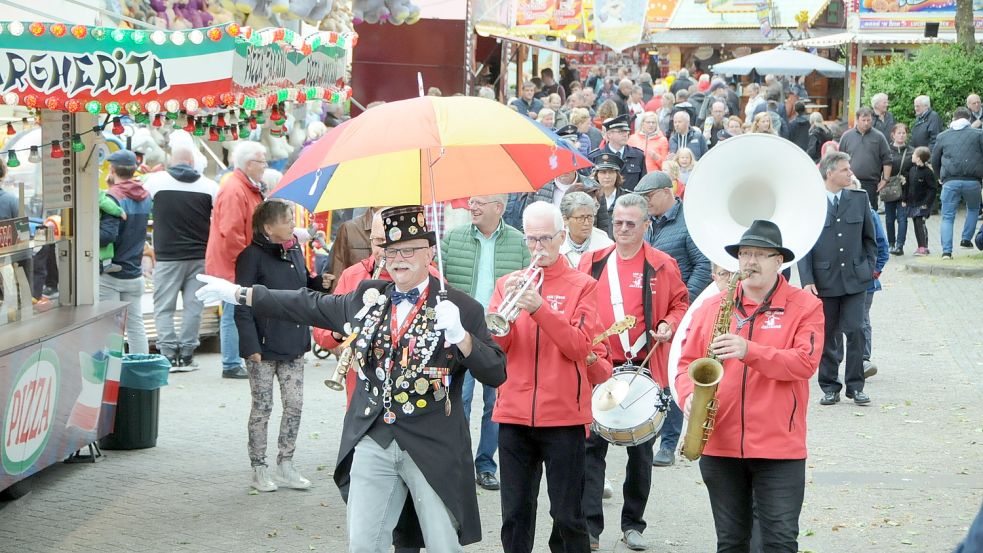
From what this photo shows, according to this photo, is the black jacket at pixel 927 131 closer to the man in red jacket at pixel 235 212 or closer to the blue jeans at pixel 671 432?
the blue jeans at pixel 671 432

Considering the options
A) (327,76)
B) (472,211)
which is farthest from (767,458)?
(327,76)

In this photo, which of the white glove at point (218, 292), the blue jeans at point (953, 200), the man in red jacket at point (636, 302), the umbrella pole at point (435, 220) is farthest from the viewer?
the blue jeans at point (953, 200)

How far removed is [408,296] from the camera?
17.3 feet

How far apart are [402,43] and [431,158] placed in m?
16.0

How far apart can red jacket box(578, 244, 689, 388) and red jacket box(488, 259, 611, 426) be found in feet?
3.10

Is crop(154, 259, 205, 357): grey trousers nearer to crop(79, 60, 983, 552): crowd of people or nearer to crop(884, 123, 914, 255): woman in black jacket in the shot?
crop(79, 60, 983, 552): crowd of people

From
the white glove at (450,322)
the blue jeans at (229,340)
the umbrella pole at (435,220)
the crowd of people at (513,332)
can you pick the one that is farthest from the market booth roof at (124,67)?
the blue jeans at (229,340)

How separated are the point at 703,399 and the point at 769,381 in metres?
0.35

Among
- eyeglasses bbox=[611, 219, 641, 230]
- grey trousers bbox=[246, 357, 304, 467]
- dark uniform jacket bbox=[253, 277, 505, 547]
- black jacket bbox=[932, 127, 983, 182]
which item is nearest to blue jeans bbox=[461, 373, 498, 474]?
grey trousers bbox=[246, 357, 304, 467]

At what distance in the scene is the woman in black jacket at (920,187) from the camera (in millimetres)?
18500

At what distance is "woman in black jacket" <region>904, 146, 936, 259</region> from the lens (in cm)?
1850

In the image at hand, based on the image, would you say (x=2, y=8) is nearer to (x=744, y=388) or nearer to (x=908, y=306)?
(x=744, y=388)

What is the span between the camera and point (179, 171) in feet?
37.9

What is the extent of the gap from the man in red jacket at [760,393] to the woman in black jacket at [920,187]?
13822 millimetres
